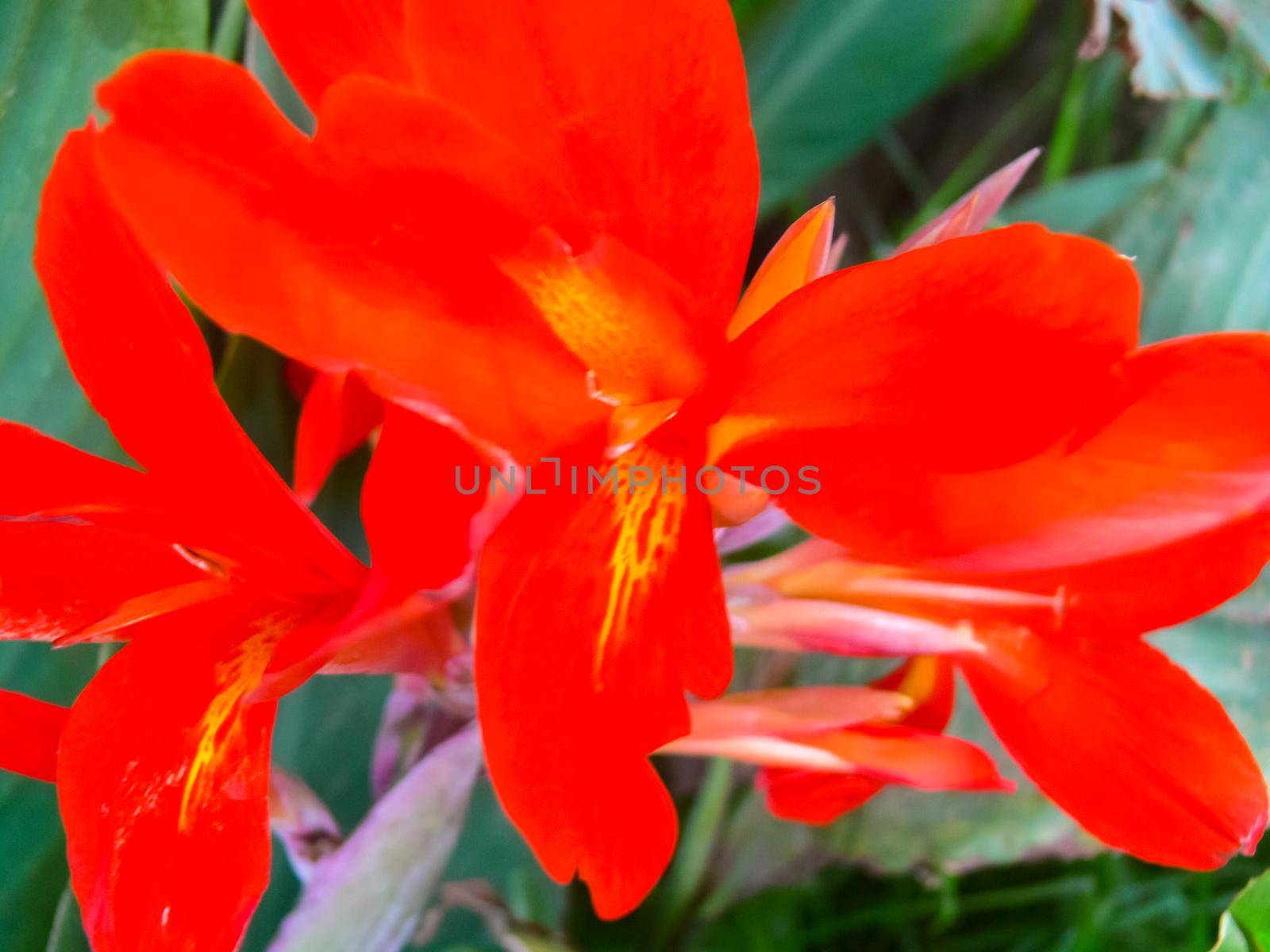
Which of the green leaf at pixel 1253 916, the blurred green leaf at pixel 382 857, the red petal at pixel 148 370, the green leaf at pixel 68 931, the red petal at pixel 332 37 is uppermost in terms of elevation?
the red petal at pixel 332 37

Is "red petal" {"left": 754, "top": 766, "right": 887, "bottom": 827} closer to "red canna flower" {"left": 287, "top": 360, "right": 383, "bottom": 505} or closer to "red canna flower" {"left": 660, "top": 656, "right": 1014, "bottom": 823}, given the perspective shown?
"red canna flower" {"left": 660, "top": 656, "right": 1014, "bottom": 823}

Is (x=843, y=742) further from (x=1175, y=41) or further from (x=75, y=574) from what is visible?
(x=1175, y=41)

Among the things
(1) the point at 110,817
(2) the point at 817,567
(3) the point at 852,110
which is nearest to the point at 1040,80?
(3) the point at 852,110

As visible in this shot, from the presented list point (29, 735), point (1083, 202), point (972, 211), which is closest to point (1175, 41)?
point (1083, 202)

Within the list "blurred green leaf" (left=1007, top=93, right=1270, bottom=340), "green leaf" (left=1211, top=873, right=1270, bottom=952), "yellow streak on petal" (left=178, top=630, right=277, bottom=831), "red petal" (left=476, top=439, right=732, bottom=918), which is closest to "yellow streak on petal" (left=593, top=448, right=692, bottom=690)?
"red petal" (left=476, top=439, right=732, bottom=918)

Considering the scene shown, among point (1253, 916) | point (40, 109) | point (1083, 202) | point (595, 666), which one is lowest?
point (1253, 916)

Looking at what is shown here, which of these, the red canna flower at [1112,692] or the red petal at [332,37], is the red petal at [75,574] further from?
the red canna flower at [1112,692]

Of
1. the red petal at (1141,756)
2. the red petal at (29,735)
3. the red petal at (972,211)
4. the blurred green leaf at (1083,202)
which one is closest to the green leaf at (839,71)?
the blurred green leaf at (1083,202)
